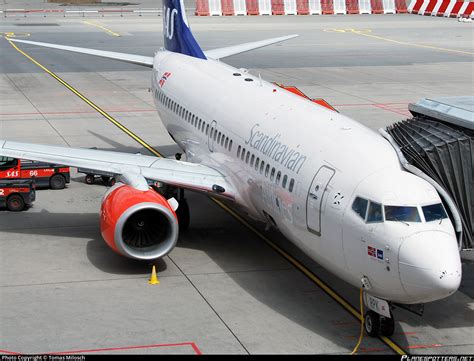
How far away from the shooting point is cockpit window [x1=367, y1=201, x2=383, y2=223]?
63.6 feet

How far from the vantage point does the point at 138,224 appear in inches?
989

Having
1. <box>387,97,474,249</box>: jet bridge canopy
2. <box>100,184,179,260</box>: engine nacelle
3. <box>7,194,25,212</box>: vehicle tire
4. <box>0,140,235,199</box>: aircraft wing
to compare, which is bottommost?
<box>7,194,25,212</box>: vehicle tire

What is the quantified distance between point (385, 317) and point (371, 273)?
144 cm

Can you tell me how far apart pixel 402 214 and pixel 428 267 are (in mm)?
1429

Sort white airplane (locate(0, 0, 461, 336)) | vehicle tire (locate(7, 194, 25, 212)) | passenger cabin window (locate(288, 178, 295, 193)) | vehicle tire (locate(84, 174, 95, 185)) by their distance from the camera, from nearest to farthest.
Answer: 1. white airplane (locate(0, 0, 461, 336))
2. passenger cabin window (locate(288, 178, 295, 193))
3. vehicle tire (locate(7, 194, 25, 212))
4. vehicle tire (locate(84, 174, 95, 185))

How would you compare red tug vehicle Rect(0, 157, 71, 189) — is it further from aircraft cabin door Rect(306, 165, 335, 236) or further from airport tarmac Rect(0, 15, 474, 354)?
aircraft cabin door Rect(306, 165, 335, 236)

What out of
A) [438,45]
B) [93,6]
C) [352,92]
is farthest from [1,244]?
[93,6]

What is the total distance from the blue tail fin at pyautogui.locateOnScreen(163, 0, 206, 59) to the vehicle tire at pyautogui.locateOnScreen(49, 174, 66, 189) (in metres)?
7.18

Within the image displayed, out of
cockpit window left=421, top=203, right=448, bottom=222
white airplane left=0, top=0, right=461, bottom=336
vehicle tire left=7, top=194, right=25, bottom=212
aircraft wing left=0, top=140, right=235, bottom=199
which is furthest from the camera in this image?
vehicle tire left=7, top=194, right=25, bottom=212

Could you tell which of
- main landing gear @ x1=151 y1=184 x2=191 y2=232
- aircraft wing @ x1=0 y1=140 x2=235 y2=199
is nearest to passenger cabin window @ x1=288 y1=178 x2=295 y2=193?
aircraft wing @ x1=0 y1=140 x2=235 y2=199

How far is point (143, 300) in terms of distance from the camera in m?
22.9

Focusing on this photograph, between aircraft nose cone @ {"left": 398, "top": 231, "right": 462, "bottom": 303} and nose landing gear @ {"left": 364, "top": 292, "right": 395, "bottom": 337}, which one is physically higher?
aircraft nose cone @ {"left": 398, "top": 231, "right": 462, "bottom": 303}

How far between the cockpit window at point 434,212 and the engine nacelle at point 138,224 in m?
7.73

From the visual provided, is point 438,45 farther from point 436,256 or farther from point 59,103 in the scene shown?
point 436,256
